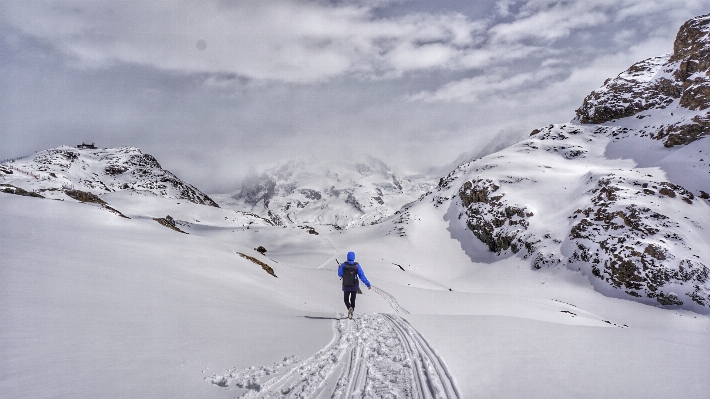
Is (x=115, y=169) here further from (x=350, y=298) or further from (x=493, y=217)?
(x=350, y=298)

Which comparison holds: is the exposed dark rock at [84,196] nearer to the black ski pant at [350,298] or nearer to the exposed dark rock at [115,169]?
the black ski pant at [350,298]

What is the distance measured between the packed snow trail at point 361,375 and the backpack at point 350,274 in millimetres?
4291

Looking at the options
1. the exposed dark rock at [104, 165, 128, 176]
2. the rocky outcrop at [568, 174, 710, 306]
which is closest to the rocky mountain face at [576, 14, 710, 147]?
the rocky outcrop at [568, 174, 710, 306]

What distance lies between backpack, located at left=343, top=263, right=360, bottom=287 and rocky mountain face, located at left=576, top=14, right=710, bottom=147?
91079 millimetres

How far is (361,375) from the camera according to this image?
228 inches

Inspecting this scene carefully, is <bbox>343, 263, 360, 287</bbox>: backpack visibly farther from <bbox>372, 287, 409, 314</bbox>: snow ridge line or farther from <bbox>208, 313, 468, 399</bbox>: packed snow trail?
<bbox>372, 287, 409, 314</bbox>: snow ridge line

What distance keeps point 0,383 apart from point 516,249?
67.0 m

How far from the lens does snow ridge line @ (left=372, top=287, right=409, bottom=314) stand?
74.5ft

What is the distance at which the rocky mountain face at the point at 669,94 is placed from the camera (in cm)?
6919

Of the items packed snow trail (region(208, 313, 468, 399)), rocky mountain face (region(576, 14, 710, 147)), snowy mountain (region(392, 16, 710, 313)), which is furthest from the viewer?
rocky mountain face (region(576, 14, 710, 147))

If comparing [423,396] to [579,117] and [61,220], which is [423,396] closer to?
[61,220]

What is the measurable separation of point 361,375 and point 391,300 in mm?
20313

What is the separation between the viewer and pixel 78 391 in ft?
12.3

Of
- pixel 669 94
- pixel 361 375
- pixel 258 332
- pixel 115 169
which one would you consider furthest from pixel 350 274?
pixel 115 169
